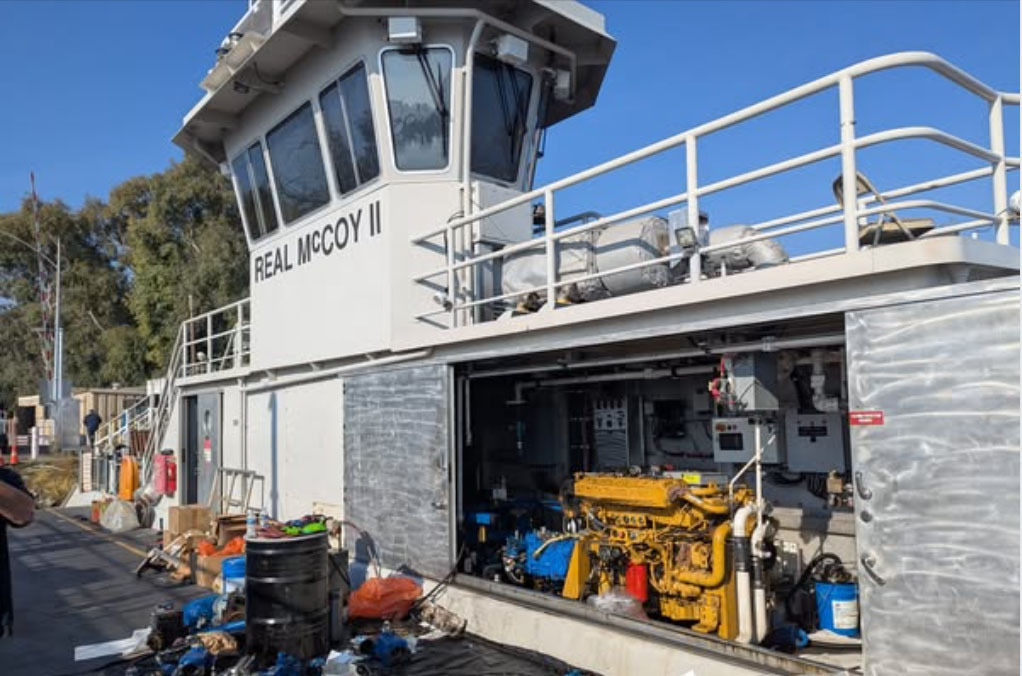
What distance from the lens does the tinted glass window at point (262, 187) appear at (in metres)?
11.2

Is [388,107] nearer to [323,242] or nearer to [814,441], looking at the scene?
[323,242]

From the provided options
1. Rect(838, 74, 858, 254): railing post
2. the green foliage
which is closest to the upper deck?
Rect(838, 74, 858, 254): railing post

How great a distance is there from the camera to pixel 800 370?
281 inches

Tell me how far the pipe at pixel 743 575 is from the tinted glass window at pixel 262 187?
7.80 meters

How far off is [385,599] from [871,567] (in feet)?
15.5

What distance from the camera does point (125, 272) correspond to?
4628 cm

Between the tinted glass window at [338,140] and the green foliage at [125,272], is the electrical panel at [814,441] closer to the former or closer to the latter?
the tinted glass window at [338,140]

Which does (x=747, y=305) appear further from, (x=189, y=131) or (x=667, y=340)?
(x=189, y=131)

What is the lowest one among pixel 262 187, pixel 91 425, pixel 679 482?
pixel 679 482

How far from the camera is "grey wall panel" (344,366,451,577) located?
7.89 m

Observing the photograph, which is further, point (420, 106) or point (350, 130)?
point (350, 130)

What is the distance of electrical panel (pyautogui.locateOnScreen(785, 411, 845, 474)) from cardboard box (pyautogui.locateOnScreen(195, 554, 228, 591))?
21.5 feet

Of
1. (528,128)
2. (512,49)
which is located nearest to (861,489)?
(512,49)

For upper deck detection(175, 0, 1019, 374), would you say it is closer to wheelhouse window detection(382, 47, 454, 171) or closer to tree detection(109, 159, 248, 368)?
wheelhouse window detection(382, 47, 454, 171)
